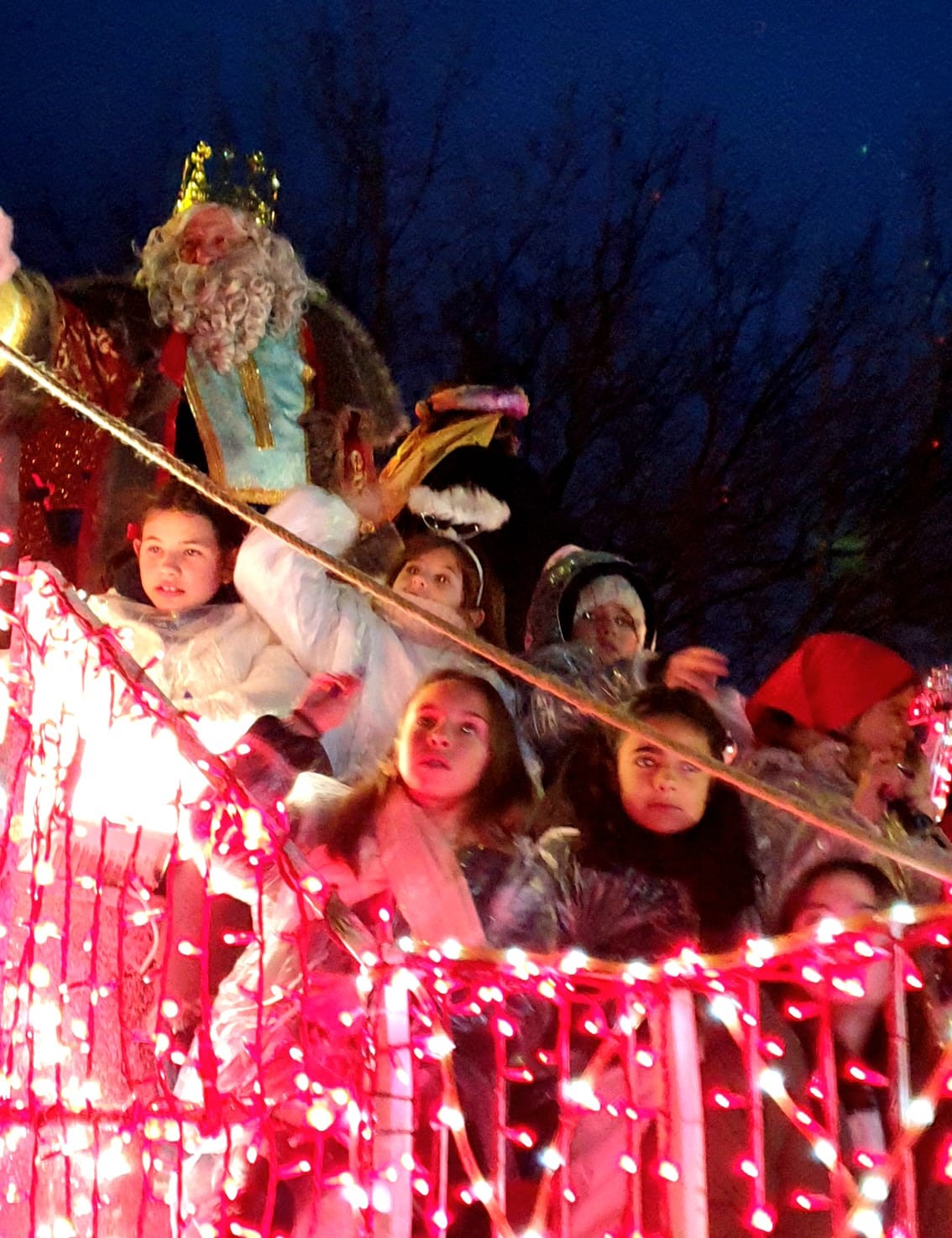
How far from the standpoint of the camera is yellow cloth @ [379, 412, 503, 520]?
595cm

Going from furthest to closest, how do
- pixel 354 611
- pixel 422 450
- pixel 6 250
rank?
pixel 422 450 < pixel 354 611 < pixel 6 250

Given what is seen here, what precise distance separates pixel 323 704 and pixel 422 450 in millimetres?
2066

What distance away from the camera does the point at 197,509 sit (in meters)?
4.65

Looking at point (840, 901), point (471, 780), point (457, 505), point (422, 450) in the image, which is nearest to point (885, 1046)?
point (840, 901)

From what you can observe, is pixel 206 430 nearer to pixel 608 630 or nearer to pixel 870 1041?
pixel 608 630

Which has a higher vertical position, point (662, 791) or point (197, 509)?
point (197, 509)

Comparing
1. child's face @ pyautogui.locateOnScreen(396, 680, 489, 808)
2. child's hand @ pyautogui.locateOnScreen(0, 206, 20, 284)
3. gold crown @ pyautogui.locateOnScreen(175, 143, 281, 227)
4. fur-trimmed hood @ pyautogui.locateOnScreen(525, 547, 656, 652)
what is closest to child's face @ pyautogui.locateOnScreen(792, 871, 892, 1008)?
child's face @ pyautogui.locateOnScreen(396, 680, 489, 808)

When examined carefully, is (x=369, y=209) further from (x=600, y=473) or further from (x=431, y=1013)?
(x=431, y=1013)

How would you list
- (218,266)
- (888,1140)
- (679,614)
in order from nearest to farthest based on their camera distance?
(888,1140), (218,266), (679,614)

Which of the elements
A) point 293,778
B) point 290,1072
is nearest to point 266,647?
point 293,778

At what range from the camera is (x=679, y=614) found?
11953mm

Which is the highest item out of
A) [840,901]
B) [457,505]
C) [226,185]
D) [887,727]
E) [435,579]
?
[226,185]

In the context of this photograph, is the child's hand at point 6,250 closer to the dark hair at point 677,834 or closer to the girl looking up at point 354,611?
the girl looking up at point 354,611

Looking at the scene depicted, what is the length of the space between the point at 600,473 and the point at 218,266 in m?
7.24
